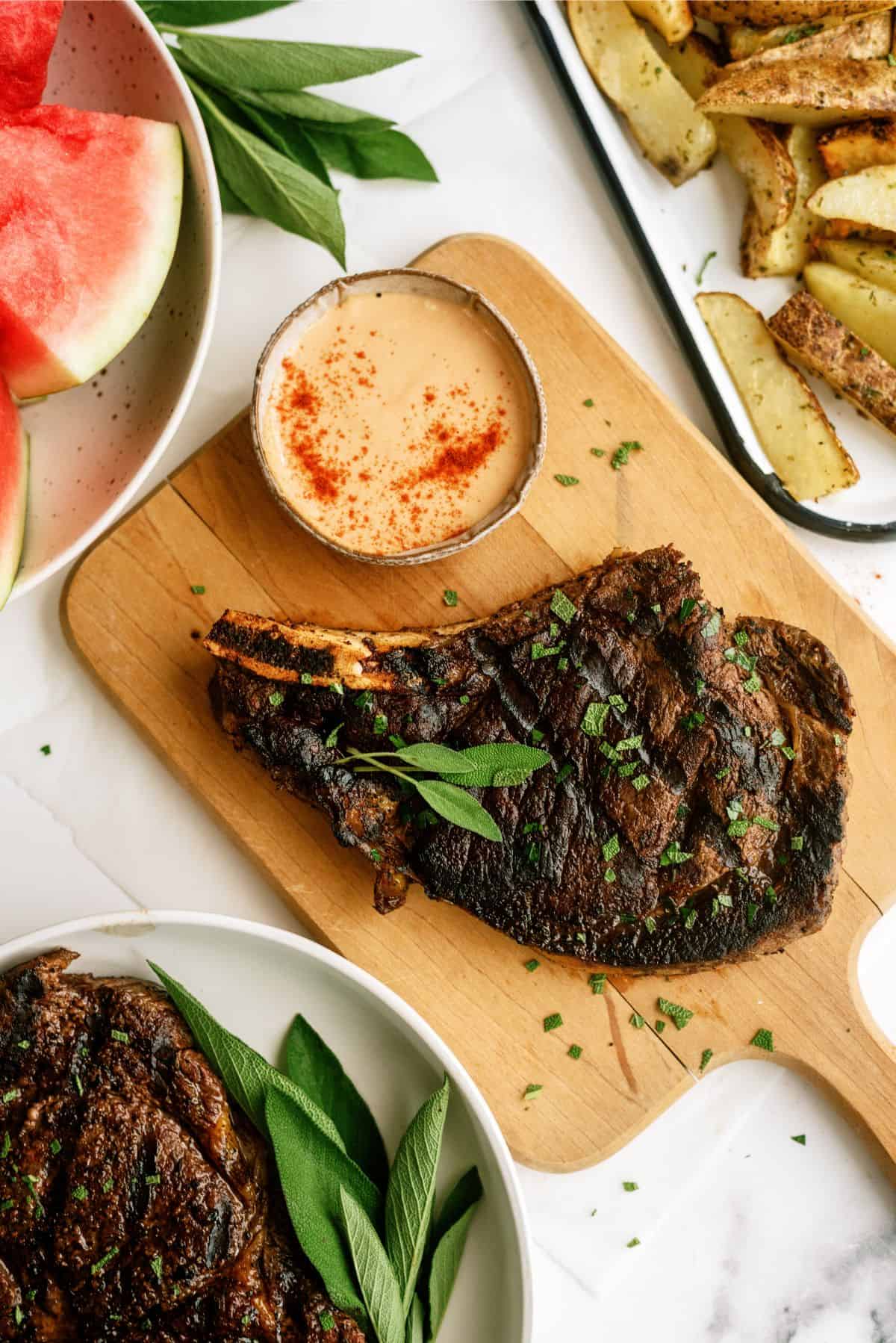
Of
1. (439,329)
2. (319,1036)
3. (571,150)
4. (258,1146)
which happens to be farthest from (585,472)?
(258,1146)

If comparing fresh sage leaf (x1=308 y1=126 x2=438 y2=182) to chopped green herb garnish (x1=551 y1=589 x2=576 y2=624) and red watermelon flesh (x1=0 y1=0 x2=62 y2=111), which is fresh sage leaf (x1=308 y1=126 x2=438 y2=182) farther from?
chopped green herb garnish (x1=551 y1=589 x2=576 y2=624)

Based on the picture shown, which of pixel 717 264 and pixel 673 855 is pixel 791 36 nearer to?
pixel 717 264

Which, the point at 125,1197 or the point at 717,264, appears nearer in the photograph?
the point at 125,1197

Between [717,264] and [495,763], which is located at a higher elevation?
[717,264]

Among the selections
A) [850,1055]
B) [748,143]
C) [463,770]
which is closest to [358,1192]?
[463,770]

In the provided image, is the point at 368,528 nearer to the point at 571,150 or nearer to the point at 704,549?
the point at 704,549

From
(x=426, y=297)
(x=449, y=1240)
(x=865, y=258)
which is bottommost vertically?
(x=449, y=1240)

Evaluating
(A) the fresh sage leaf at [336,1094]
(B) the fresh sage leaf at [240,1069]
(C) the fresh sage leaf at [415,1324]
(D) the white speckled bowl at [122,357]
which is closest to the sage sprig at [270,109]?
(D) the white speckled bowl at [122,357]

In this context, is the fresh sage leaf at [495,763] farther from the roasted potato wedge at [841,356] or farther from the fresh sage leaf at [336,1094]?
Result: the roasted potato wedge at [841,356]
